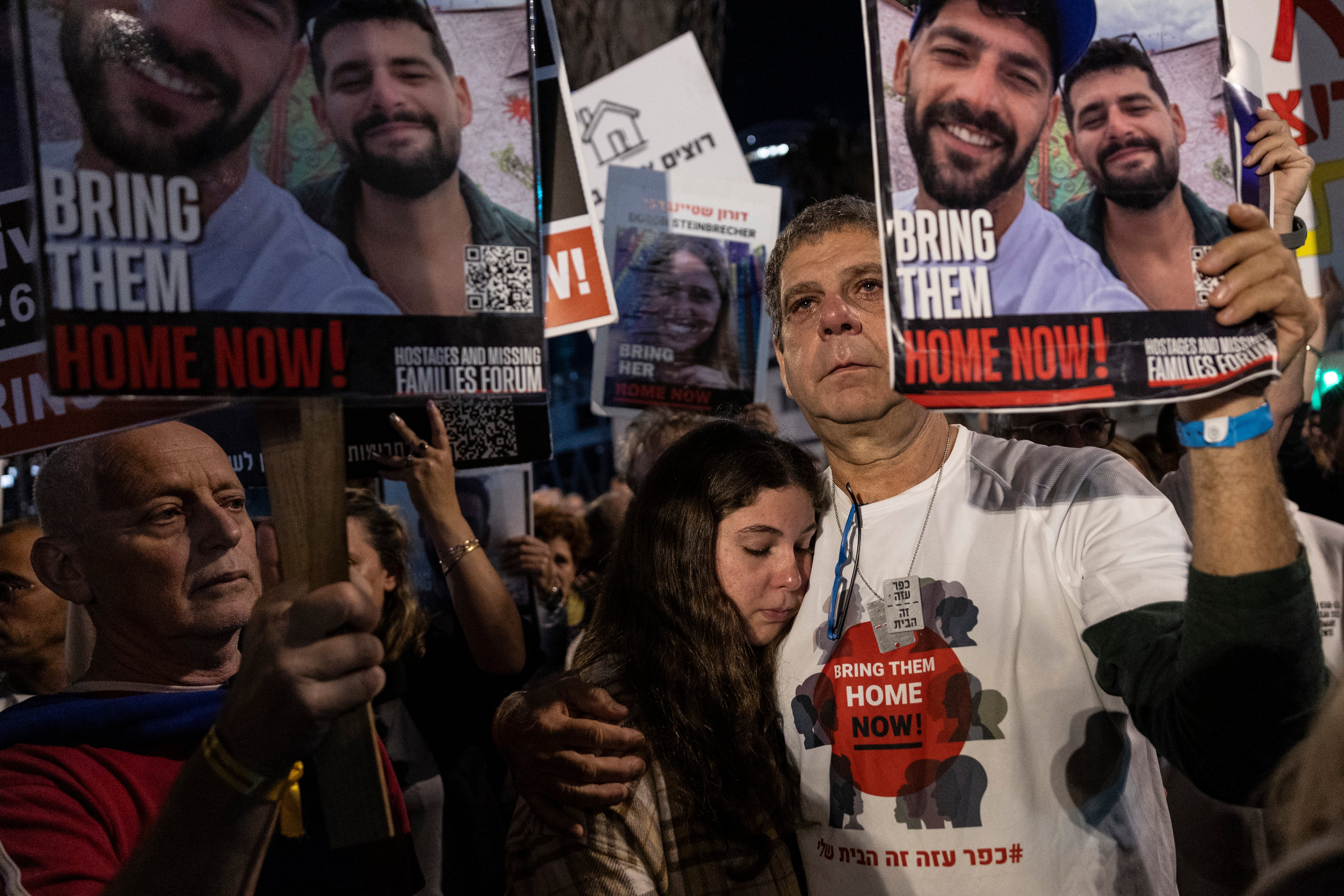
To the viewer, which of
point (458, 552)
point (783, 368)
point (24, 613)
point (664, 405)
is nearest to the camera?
point (783, 368)

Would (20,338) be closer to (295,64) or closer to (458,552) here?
(295,64)

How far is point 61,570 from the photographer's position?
1.75 metres

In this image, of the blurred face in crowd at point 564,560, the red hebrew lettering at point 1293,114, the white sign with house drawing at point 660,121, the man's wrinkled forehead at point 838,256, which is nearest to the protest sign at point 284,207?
the man's wrinkled forehead at point 838,256

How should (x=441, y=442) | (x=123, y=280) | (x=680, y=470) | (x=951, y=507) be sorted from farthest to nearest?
(x=441, y=442)
(x=680, y=470)
(x=951, y=507)
(x=123, y=280)

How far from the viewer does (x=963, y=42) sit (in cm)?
134

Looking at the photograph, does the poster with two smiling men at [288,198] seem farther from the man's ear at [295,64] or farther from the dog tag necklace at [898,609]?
the dog tag necklace at [898,609]

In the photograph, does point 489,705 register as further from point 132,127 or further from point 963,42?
point 963,42

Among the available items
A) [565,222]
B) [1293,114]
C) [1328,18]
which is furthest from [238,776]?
[1328,18]

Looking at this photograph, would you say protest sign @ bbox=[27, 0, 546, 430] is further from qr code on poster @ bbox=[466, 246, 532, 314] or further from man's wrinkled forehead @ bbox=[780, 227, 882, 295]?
man's wrinkled forehead @ bbox=[780, 227, 882, 295]

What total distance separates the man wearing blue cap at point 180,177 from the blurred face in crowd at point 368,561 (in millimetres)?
1587

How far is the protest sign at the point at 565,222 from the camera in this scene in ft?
9.59

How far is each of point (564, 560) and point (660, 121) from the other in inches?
81.6

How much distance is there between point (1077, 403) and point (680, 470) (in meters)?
1.09

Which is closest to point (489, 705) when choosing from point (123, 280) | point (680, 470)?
point (680, 470)
